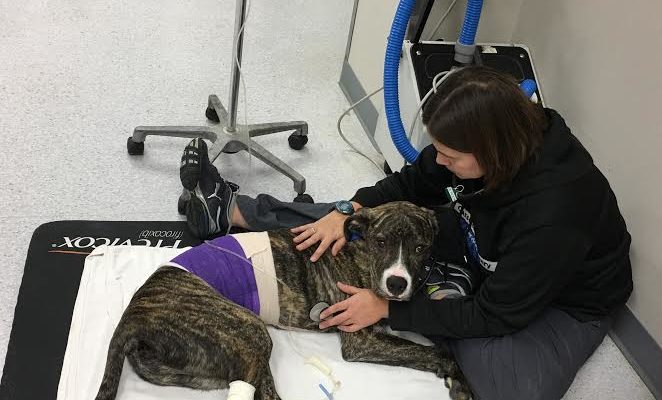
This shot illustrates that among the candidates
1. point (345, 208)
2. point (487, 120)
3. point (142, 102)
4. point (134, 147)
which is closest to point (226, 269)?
point (345, 208)

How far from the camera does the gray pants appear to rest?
187cm

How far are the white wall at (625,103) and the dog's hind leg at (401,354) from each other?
2.25 ft

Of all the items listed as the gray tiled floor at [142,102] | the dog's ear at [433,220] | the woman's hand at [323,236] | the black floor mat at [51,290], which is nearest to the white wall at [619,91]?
the gray tiled floor at [142,102]

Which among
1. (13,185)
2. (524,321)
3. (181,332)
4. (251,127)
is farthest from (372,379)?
(13,185)

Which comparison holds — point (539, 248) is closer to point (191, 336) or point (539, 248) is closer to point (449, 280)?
point (449, 280)

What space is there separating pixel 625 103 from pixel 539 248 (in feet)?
2.59

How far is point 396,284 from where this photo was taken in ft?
6.00

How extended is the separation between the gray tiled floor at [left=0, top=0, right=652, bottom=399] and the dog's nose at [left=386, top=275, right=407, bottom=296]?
74 cm

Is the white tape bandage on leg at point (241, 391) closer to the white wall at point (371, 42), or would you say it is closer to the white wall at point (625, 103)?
the white wall at point (625, 103)

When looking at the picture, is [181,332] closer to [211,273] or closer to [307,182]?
[211,273]

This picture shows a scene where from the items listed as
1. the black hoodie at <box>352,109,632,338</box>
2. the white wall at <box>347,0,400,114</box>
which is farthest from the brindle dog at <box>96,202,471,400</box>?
the white wall at <box>347,0,400,114</box>

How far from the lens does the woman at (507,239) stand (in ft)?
5.23

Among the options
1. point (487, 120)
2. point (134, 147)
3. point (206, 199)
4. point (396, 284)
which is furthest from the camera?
point (134, 147)

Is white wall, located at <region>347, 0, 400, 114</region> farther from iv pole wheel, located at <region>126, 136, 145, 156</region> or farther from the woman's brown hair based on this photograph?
the woman's brown hair
